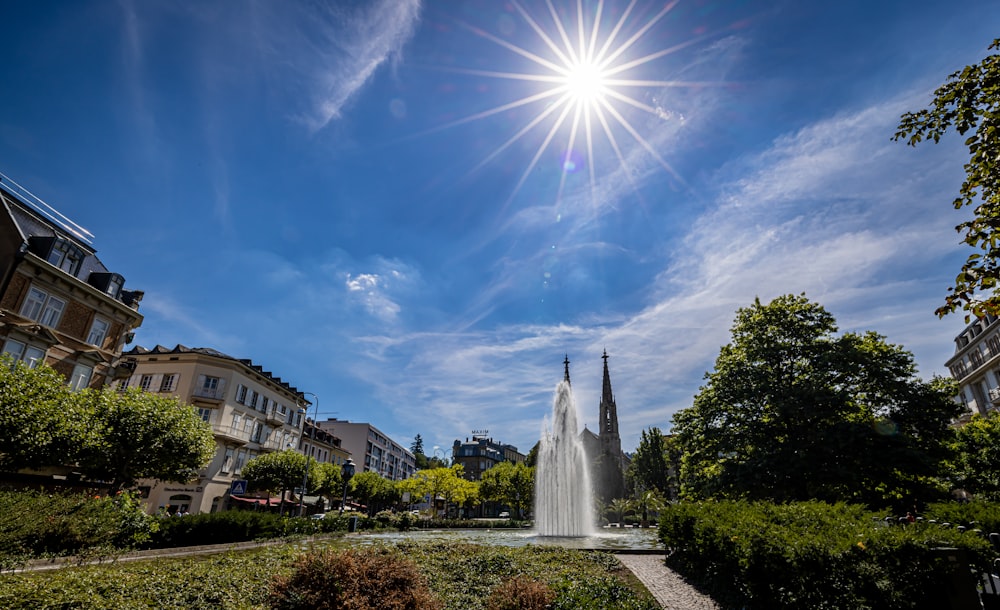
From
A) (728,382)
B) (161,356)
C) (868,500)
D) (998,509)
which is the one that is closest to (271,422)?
(161,356)

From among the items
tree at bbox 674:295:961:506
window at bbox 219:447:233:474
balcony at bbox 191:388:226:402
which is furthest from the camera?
window at bbox 219:447:233:474

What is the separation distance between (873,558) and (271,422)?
51.3 m

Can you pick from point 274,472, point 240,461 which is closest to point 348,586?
point 274,472

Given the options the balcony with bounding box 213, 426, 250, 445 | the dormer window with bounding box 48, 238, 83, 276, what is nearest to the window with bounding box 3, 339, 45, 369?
the dormer window with bounding box 48, 238, 83, 276

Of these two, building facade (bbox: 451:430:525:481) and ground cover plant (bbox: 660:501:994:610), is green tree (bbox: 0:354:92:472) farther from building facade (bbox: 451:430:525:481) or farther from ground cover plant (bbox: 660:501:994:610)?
building facade (bbox: 451:430:525:481)

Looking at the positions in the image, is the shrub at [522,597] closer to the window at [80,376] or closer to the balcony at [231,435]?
the window at [80,376]

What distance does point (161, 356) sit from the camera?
40.7 m

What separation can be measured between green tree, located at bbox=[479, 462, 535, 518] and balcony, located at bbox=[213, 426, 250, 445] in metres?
29.0

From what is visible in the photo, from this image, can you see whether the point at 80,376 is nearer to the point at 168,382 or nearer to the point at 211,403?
the point at 211,403

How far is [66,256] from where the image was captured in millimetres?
26609

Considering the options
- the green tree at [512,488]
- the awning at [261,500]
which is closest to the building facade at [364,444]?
the green tree at [512,488]

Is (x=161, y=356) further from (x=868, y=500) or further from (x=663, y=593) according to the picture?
(x=868, y=500)

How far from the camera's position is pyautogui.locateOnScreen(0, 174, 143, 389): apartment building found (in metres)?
23.3

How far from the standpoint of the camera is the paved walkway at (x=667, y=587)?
395 inches
